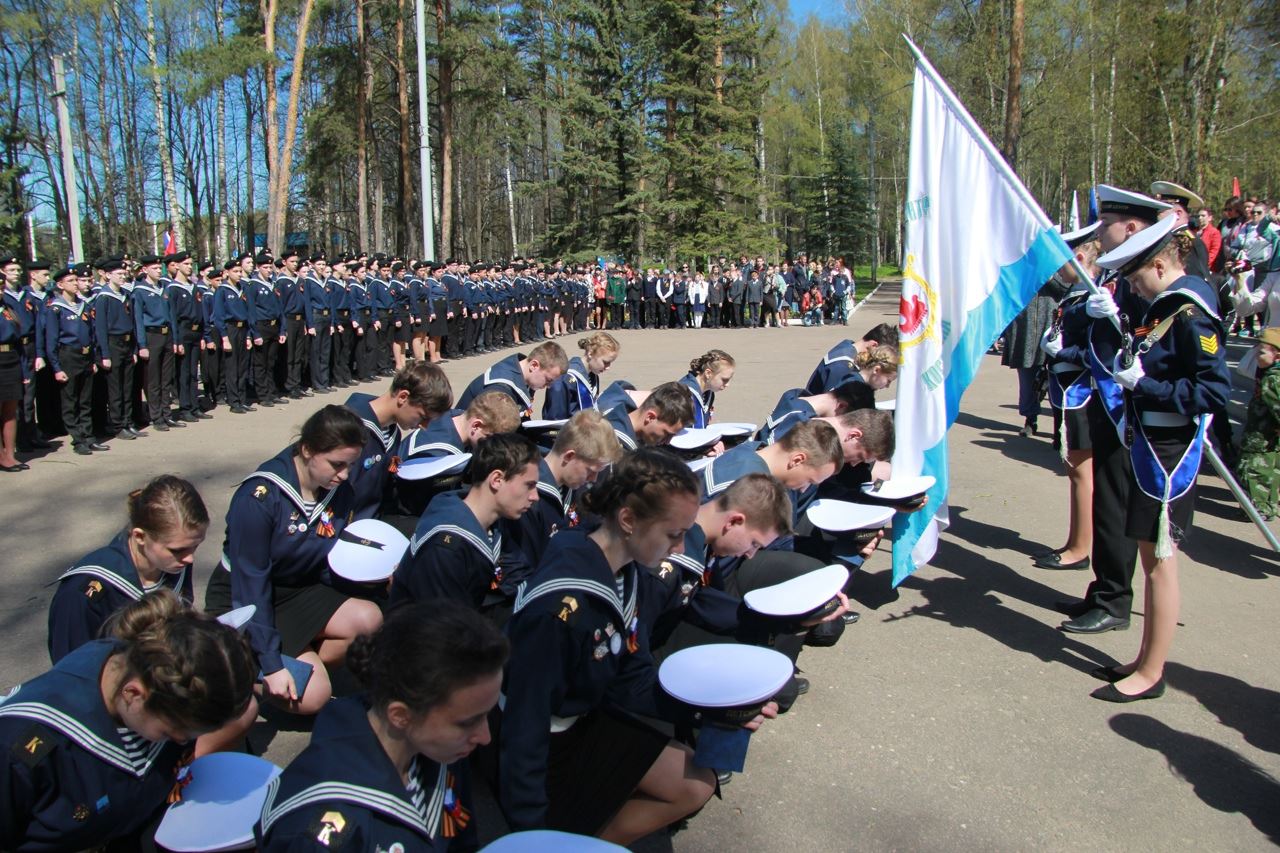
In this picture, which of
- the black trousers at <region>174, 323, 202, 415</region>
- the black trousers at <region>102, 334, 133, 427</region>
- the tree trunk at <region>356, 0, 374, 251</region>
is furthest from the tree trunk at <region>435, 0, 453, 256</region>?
the black trousers at <region>102, 334, 133, 427</region>

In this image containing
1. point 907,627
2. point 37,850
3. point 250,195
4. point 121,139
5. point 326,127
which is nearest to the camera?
point 37,850

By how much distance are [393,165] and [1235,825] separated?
5045 centimetres

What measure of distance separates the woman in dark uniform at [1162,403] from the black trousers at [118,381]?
32.4 feet

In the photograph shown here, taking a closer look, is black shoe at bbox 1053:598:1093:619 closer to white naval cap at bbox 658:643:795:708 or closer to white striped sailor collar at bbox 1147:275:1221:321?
white striped sailor collar at bbox 1147:275:1221:321

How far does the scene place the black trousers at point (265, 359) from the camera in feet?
40.8

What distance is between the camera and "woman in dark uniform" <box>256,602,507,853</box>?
1.85 metres

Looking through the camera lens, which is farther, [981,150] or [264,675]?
[981,150]

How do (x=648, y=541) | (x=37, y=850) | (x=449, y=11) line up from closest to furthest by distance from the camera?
(x=37, y=850) → (x=648, y=541) → (x=449, y=11)

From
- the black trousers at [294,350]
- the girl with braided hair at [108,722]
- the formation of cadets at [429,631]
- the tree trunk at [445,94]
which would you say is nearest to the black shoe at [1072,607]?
the formation of cadets at [429,631]

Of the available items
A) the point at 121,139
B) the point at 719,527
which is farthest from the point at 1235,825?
the point at 121,139

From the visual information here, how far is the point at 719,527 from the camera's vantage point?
3.71 meters

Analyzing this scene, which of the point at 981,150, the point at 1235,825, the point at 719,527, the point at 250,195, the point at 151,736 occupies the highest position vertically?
the point at 250,195

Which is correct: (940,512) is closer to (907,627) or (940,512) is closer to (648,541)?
(907,627)

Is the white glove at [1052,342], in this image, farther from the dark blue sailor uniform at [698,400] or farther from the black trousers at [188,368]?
the black trousers at [188,368]
